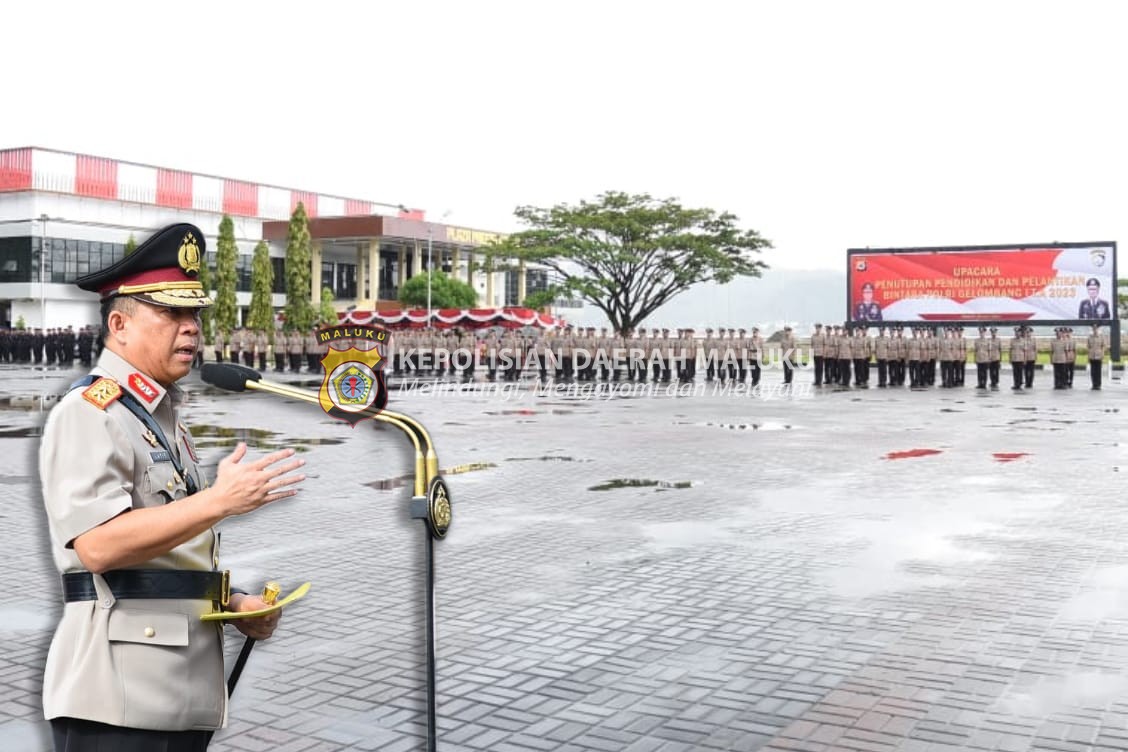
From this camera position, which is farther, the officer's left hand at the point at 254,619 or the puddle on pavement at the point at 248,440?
the puddle on pavement at the point at 248,440

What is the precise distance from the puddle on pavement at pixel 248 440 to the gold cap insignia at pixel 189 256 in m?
11.5

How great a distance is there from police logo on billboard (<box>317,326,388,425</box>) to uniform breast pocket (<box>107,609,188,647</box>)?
22.9 inches

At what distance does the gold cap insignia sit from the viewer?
2.49 metres

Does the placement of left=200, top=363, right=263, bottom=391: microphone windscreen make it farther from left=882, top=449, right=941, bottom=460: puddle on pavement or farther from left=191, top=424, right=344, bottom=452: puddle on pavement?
left=882, top=449, right=941, bottom=460: puddle on pavement

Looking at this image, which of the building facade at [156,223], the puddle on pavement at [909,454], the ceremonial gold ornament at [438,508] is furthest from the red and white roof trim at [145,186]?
the ceremonial gold ornament at [438,508]

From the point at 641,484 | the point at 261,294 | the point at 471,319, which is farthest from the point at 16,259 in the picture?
the point at 641,484

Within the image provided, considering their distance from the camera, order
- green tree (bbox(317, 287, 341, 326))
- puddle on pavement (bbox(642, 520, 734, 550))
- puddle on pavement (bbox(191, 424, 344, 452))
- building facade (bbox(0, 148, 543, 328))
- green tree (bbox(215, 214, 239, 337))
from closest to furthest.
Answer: puddle on pavement (bbox(642, 520, 734, 550)) → puddle on pavement (bbox(191, 424, 344, 452)) → green tree (bbox(215, 214, 239, 337)) → green tree (bbox(317, 287, 341, 326)) → building facade (bbox(0, 148, 543, 328))

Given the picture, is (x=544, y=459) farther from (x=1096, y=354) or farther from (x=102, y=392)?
(x=1096, y=354)

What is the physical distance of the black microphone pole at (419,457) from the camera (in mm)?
2678

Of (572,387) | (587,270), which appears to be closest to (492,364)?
(572,387)

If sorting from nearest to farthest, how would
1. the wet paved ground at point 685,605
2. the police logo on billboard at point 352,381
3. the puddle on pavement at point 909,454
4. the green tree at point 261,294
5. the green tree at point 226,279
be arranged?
the police logo on billboard at point 352,381
the wet paved ground at point 685,605
the puddle on pavement at point 909,454
the green tree at point 226,279
the green tree at point 261,294

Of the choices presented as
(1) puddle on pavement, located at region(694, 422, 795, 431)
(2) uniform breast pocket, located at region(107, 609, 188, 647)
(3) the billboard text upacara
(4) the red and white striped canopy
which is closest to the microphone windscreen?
(2) uniform breast pocket, located at region(107, 609, 188, 647)

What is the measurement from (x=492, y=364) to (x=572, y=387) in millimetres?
6629

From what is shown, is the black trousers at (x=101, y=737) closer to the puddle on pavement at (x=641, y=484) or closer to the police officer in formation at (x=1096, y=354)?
the puddle on pavement at (x=641, y=484)
